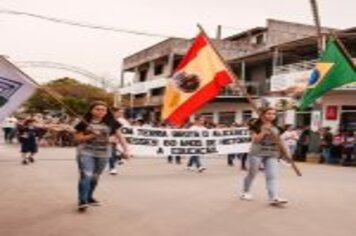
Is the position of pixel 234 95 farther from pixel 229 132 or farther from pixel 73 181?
pixel 73 181

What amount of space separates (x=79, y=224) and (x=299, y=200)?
4.42m

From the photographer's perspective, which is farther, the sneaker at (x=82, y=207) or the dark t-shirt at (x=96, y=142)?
Answer: the dark t-shirt at (x=96, y=142)

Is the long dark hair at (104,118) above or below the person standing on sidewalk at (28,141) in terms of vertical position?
above

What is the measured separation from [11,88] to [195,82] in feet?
16.6

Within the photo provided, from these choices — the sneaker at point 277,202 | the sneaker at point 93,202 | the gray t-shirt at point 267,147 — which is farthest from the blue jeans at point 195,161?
the sneaker at point 93,202

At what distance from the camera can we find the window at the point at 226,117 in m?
45.0

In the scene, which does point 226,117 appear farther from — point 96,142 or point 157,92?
point 96,142

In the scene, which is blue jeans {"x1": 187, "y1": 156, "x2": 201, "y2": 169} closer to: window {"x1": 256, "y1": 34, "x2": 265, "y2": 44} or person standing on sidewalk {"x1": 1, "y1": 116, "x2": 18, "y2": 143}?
person standing on sidewalk {"x1": 1, "y1": 116, "x2": 18, "y2": 143}

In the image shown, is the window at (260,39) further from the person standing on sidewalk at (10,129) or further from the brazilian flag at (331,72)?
the brazilian flag at (331,72)

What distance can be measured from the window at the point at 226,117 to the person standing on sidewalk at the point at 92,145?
34.6 m

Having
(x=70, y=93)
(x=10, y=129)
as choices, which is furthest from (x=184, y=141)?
(x=70, y=93)

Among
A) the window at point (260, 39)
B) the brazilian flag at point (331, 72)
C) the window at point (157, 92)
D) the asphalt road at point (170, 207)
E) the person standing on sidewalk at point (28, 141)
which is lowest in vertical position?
the asphalt road at point (170, 207)

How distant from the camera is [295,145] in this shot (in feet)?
87.6

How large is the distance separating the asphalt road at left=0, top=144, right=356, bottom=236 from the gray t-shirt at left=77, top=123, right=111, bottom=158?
783mm
